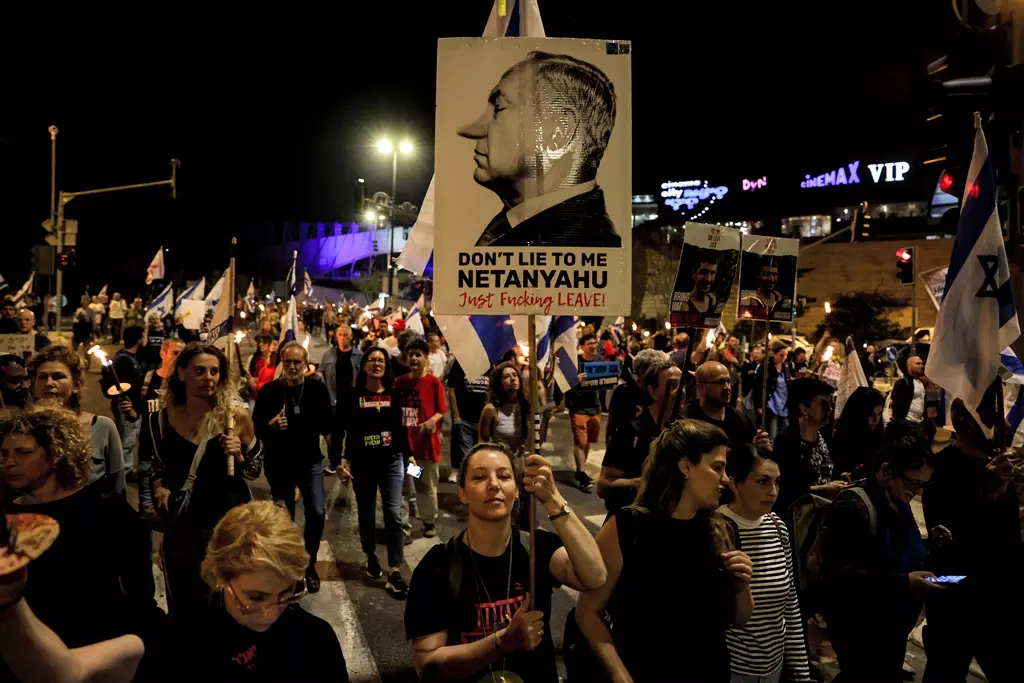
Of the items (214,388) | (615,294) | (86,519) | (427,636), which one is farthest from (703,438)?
(214,388)

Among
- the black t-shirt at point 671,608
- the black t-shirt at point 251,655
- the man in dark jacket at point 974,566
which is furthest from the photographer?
the man in dark jacket at point 974,566

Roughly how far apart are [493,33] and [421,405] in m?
3.92

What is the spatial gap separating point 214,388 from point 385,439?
1925mm

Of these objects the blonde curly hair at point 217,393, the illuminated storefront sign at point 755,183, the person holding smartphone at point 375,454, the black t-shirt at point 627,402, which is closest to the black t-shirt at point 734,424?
the black t-shirt at point 627,402

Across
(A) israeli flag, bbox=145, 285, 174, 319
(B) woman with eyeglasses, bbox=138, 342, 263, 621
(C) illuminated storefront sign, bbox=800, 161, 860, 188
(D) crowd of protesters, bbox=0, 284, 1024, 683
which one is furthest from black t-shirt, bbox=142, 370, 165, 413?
(C) illuminated storefront sign, bbox=800, 161, 860, 188

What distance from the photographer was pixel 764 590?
9.98 feet

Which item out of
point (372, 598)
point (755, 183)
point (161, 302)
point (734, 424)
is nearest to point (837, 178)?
point (755, 183)

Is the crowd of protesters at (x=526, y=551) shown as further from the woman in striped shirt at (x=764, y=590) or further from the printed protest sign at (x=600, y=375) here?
the printed protest sign at (x=600, y=375)

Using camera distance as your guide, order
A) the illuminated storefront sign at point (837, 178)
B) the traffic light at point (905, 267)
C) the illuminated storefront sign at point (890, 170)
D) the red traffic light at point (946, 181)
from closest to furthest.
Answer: the red traffic light at point (946, 181), the traffic light at point (905, 267), the illuminated storefront sign at point (890, 170), the illuminated storefront sign at point (837, 178)

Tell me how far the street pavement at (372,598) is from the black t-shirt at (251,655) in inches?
90.9

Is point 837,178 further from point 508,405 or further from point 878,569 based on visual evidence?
point 878,569

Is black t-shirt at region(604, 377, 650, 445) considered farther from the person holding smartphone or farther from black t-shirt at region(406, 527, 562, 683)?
black t-shirt at region(406, 527, 562, 683)

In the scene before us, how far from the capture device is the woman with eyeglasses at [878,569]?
3324 mm

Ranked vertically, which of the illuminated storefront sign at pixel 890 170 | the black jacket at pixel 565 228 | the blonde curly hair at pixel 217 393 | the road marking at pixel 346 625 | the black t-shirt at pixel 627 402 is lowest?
the road marking at pixel 346 625
